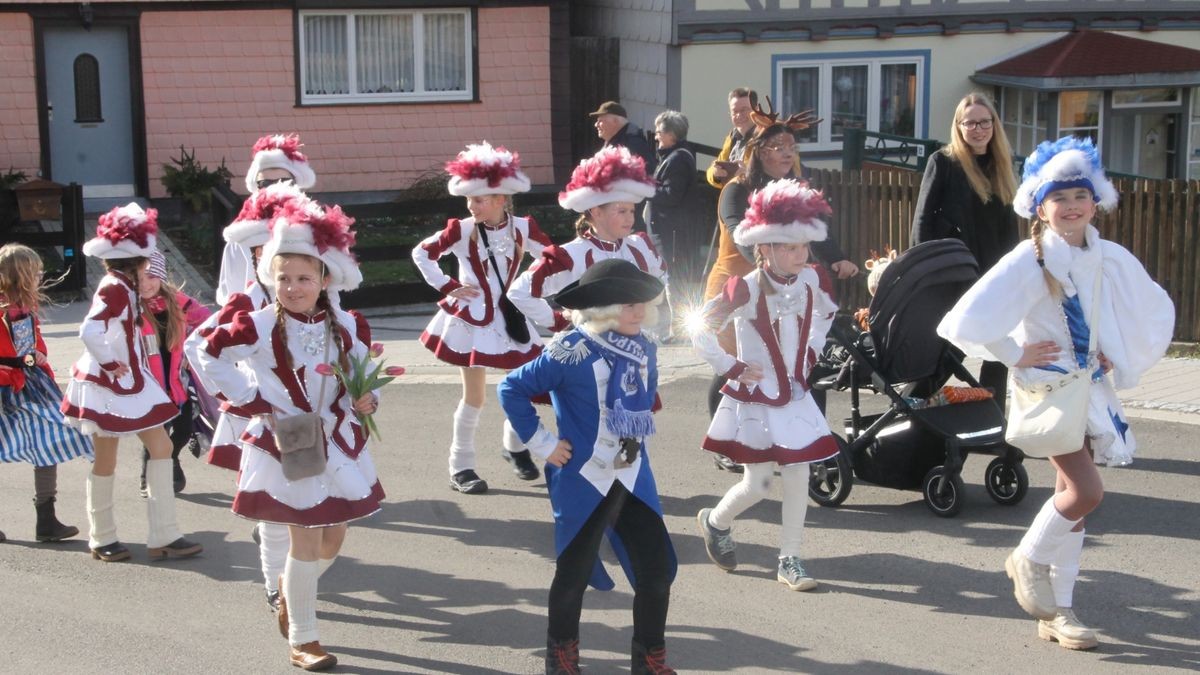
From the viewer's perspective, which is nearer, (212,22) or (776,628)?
(776,628)

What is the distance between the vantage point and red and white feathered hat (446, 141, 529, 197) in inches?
342

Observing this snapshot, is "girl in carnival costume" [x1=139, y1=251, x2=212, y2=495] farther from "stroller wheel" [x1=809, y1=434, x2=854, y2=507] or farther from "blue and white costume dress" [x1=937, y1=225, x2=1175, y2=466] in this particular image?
"blue and white costume dress" [x1=937, y1=225, x2=1175, y2=466]

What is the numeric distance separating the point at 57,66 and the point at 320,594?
14157 mm

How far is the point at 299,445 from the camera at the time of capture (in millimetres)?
6004

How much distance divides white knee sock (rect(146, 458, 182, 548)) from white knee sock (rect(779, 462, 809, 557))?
3.02 metres

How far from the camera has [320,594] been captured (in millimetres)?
7289

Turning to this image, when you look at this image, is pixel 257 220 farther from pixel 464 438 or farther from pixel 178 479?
pixel 178 479

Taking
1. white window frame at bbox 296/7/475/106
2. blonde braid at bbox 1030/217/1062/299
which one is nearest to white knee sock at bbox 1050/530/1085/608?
blonde braid at bbox 1030/217/1062/299

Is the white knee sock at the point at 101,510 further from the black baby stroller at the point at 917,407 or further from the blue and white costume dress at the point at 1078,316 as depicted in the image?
Result: the blue and white costume dress at the point at 1078,316

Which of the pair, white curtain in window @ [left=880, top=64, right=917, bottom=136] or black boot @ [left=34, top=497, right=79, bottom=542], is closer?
black boot @ [left=34, top=497, right=79, bottom=542]

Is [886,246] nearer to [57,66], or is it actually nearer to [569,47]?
[569,47]

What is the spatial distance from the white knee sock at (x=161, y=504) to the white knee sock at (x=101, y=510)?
202mm

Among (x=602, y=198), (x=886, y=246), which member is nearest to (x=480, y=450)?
(x=602, y=198)

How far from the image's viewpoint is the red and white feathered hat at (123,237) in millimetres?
7633
